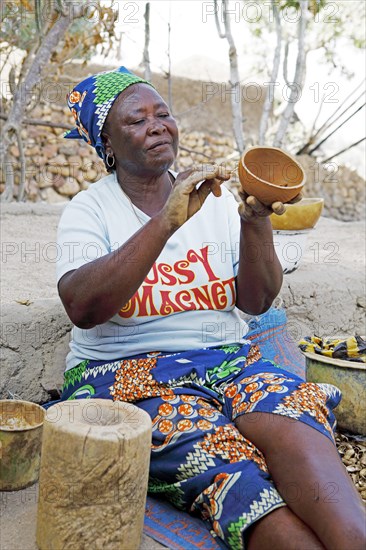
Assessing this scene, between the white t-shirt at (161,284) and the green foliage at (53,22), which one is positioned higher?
the green foliage at (53,22)

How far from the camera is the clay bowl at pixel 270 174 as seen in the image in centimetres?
199

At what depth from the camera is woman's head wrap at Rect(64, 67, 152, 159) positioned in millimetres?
2309

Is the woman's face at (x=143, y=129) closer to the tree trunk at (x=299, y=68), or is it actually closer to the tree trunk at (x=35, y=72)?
the tree trunk at (x=35, y=72)

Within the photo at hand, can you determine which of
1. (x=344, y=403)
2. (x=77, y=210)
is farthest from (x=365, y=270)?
(x=77, y=210)

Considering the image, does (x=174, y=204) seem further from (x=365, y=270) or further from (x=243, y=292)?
(x=365, y=270)

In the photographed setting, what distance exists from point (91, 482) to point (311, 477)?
23.3 inches

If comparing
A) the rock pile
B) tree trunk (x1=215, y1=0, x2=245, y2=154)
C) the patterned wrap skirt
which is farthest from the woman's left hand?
the rock pile

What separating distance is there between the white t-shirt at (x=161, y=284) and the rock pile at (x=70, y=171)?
7971 millimetres

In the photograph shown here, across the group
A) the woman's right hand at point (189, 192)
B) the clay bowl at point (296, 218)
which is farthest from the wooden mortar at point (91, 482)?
the clay bowl at point (296, 218)

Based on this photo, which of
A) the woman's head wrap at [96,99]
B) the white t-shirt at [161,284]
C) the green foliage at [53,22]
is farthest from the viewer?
the green foliage at [53,22]

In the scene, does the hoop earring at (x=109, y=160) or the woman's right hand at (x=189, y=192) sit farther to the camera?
the hoop earring at (x=109, y=160)

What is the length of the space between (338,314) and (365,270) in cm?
66

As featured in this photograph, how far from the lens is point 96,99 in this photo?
234 centimetres

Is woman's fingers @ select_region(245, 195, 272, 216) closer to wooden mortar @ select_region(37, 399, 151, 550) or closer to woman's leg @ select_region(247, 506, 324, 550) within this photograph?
wooden mortar @ select_region(37, 399, 151, 550)
